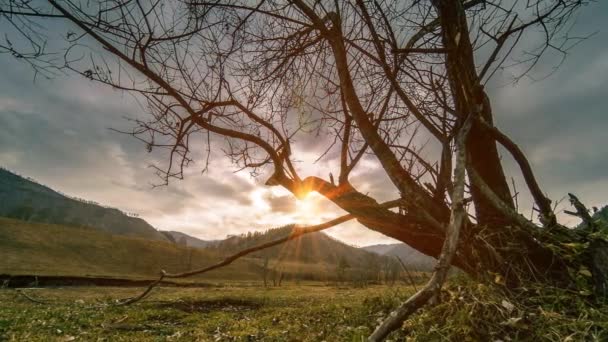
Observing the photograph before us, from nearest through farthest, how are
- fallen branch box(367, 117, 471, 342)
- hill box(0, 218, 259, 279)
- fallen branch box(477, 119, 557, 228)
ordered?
fallen branch box(367, 117, 471, 342) < fallen branch box(477, 119, 557, 228) < hill box(0, 218, 259, 279)

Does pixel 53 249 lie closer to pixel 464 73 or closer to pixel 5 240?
pixel 5 240

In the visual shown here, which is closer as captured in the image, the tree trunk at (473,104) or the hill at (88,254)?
the tree trunk at (473,104)

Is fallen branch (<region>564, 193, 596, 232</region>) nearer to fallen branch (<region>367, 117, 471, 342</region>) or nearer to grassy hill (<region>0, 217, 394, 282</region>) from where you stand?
fallen branch (<region>367, 117, 471, 342</region>)

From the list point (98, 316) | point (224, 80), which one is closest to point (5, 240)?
point (98, 316)

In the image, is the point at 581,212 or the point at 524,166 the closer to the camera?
the point at 581,212

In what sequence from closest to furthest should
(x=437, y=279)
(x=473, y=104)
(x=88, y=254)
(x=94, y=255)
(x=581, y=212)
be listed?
(x=437, y=279) < (x=581, y=212) < (x=473, y=104) < (x=88, y=254) < (x=94, y=255)

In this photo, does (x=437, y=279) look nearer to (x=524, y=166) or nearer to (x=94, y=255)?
(x=524, y=166)

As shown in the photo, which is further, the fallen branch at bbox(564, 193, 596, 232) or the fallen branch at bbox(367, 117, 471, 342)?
the fallen branch at bbox(564, 193, 596, 232)

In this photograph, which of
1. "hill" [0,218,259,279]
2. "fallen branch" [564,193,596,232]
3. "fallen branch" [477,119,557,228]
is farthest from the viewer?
"hill" [0,218,259,279]

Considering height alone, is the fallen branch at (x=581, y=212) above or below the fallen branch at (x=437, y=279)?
above

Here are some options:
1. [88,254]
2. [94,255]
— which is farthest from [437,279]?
[94,255]

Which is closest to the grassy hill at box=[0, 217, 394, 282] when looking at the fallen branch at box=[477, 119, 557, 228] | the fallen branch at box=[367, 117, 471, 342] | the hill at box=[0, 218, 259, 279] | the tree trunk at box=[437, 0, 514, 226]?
the hill at box=[0, 218, 259, 279]

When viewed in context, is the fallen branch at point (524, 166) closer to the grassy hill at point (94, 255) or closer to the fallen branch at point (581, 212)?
the fallen branch at point (581, 212)

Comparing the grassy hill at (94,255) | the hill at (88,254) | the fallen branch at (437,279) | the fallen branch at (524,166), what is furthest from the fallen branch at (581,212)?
the hill at (88,254)
